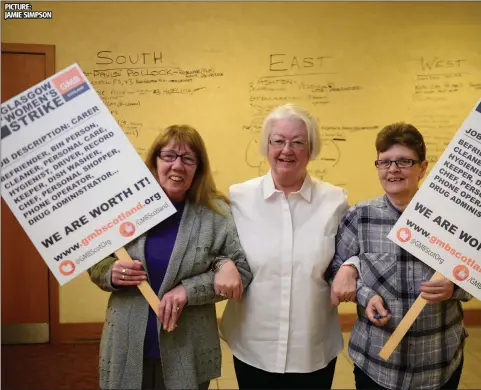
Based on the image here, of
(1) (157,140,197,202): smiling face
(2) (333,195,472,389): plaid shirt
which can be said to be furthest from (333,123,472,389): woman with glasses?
(1) (157,140,197,202): smiling face

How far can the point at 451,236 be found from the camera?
145cm

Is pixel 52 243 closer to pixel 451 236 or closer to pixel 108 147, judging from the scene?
pixel 108 147

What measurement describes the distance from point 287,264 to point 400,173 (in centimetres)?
46

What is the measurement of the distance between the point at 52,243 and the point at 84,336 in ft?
6.63

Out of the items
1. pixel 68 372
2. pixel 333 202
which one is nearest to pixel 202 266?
pixel 333 202

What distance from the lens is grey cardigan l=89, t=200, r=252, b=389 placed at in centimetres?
144

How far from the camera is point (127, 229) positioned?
145 cm

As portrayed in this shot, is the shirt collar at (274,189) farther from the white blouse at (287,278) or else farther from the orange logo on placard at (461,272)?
the orange logo on placard at (461,272)

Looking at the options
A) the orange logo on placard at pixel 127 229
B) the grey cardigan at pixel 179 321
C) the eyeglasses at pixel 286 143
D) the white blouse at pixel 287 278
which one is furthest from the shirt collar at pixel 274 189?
the orange logo on placard at pixel 127 229

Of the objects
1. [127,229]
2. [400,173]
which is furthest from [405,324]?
[127,229]

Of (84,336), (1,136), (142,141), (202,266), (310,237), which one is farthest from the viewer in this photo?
(84,336)

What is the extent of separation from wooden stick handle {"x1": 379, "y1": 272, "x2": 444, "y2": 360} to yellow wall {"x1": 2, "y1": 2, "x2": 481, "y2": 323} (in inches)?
75.4

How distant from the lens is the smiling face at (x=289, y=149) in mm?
1575

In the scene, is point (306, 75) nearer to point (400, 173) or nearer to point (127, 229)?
point (400, 173)
